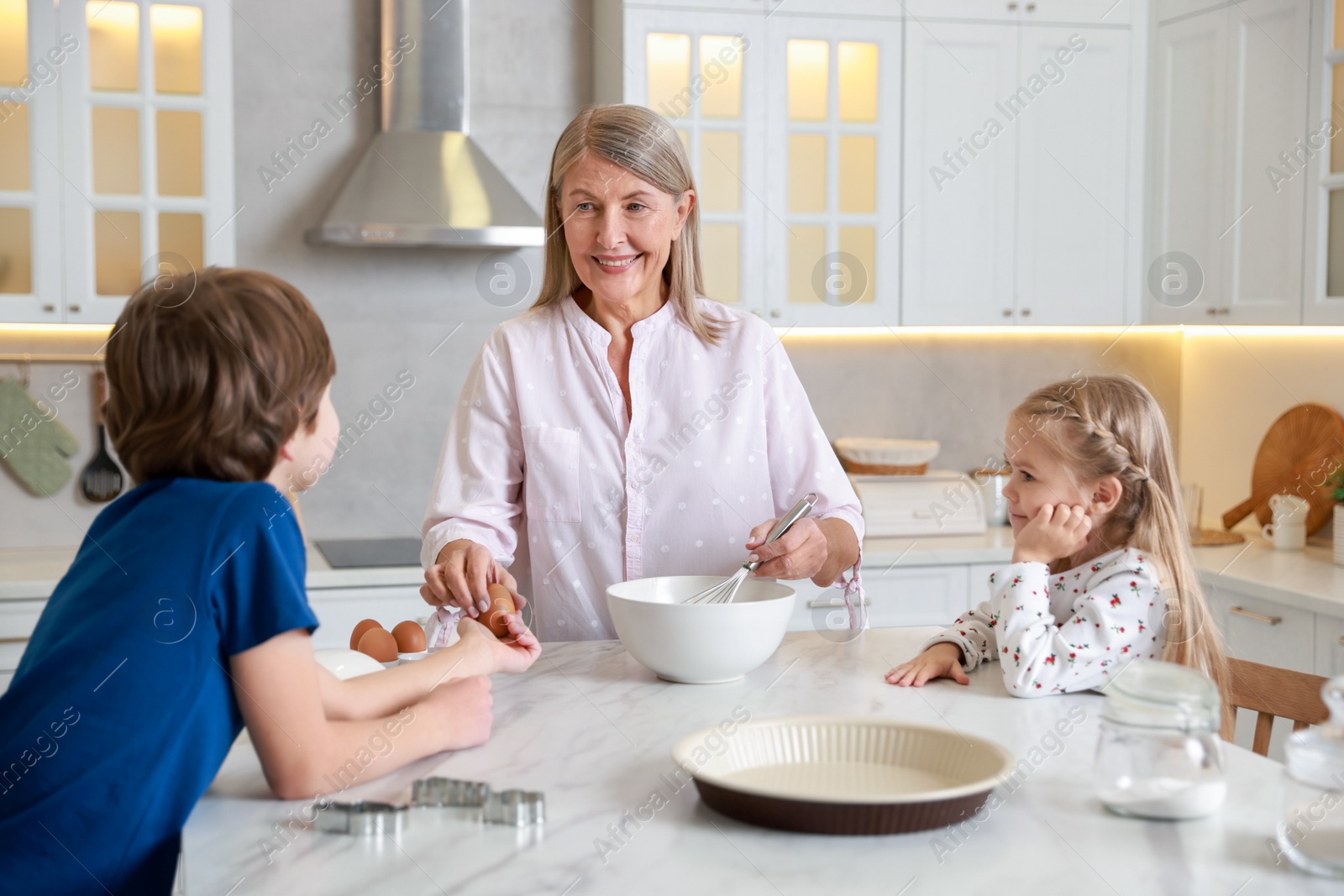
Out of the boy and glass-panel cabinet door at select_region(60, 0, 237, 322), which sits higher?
glass-panel cabinet door at select_region(60, 0, 237, 322)

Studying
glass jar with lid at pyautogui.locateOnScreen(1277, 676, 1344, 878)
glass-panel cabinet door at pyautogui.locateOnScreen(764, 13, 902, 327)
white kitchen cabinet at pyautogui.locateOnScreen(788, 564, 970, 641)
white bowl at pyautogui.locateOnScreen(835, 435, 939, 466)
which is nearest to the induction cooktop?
white kitchen cabinet at pyautogui.locateOnScreen(788, 564, 970, 641)

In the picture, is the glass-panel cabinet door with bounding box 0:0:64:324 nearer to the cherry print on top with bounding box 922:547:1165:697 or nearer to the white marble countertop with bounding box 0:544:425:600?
the white marble countertop with bounding box 0:544:425:600

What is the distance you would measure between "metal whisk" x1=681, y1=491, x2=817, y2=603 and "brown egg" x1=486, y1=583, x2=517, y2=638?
0.21 meters

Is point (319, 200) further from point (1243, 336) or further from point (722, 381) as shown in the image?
point (1243, 336)

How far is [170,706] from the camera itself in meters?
0.92

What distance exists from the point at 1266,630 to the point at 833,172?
4.89 feet

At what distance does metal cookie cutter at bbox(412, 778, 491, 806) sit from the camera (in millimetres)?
892

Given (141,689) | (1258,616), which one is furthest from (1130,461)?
(1258,616)

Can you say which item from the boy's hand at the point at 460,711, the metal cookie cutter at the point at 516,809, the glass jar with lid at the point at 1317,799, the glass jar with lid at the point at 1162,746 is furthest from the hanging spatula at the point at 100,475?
the glass jar with lid at the point at 1317,799

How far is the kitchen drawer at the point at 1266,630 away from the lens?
2.50m

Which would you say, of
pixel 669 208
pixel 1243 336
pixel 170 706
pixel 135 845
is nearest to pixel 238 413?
pixel 170 706

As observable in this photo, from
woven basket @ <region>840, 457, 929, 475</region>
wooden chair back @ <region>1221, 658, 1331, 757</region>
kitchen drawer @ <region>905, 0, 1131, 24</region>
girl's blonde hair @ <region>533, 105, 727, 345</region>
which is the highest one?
kitchen drawer @ <region>905, 0, 1131, 24</region>

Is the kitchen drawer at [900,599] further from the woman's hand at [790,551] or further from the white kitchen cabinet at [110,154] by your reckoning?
the white kitchen cabinet at [110,154]

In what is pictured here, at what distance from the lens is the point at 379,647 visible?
1.32 m
